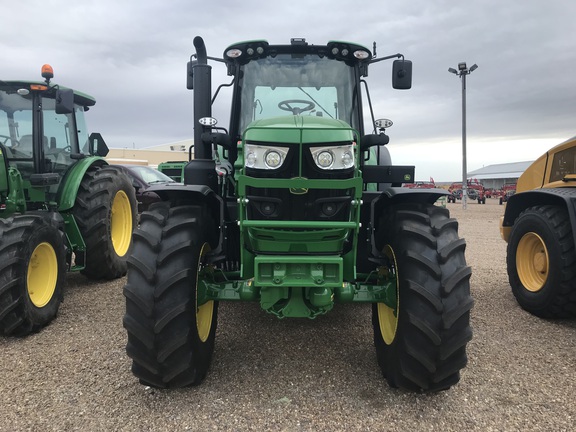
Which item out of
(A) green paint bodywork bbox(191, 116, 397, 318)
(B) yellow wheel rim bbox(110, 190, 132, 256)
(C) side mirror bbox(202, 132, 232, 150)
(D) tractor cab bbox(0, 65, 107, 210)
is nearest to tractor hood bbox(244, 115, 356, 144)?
(A) green paint bodywork bbox(191, 116, 397, 318)

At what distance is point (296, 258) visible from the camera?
2.81 m

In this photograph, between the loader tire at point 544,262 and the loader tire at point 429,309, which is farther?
the loader tire at point 544,262

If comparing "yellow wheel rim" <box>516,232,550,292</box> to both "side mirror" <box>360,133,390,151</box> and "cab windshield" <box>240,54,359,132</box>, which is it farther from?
"cab windshield" <box>240,54,359,132</box>

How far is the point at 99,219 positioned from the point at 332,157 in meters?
3.77

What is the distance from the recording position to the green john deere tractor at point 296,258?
270 centimetres

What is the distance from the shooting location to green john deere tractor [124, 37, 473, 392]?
2.70 m

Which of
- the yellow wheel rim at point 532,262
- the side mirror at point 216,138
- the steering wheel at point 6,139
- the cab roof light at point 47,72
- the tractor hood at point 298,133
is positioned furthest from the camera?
the steering wheel at point 6,139

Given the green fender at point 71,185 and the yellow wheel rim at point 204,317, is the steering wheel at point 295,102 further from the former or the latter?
the green fender at point 71,185

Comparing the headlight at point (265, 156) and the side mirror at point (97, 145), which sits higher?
the side mirror at point (97, 145)

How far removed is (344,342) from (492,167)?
95880 mm

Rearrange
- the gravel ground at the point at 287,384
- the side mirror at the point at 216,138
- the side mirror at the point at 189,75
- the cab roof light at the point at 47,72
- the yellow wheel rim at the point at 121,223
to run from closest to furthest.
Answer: the gravel ground at the point at 287,384 → the side mirror at the point at 216,138 → the side mirror at the point at 189,75 → the cab roof light at the point at 47,72 → the yellow wheel rim at the point at 121,223

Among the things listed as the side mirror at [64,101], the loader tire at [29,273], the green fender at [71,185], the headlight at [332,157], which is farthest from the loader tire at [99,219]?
the headlight at [332,157]

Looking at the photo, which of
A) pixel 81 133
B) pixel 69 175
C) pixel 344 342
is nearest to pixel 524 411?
pixel 344 342

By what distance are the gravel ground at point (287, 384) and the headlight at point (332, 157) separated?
1.52m
